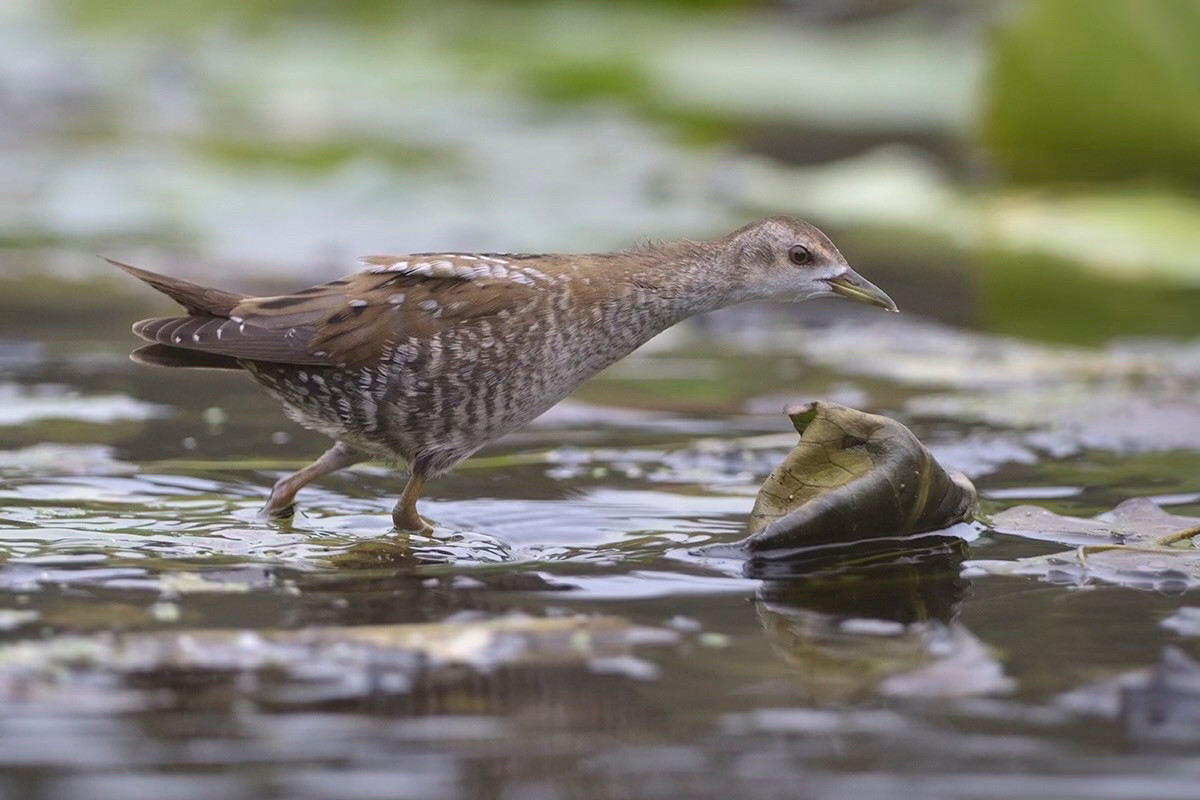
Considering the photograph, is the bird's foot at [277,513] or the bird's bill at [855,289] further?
the bird's bill at [855,289]

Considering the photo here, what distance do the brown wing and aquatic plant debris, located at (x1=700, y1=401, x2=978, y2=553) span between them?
40.9 inches

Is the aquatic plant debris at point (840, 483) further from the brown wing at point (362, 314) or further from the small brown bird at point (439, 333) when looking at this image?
the brown wing at point (362, 314)

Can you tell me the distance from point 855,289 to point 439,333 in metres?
1.31

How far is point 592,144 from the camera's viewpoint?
1325cm

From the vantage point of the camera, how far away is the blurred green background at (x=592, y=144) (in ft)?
33.0

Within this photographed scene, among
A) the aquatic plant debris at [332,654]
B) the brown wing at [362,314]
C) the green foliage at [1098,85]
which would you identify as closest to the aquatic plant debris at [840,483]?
the aquatic plant debris at [332,654]

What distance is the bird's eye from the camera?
5.52m

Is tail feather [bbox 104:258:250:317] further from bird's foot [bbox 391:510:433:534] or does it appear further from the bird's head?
the bird's head

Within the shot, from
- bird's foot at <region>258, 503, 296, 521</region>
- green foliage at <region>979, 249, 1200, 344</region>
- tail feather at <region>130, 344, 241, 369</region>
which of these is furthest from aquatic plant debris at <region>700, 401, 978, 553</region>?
green foliage at <region>979, 249, 1200, 344</region>

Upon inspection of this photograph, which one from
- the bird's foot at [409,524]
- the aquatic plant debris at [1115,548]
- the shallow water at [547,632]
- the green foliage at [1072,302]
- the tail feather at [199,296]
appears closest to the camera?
the shallow water at [547,632]

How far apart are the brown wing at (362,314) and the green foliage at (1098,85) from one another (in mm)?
6079

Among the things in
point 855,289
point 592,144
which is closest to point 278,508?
point 855,289

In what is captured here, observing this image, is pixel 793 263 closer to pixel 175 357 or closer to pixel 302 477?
pixel 302 477

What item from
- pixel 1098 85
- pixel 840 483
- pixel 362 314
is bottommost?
pixel 840 483
